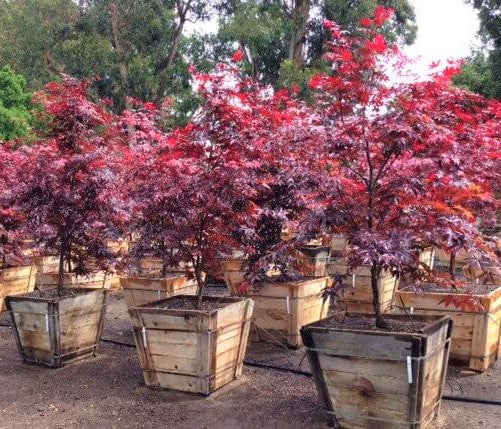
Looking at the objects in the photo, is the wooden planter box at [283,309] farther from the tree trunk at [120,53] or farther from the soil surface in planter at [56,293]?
the tree trunk at [120,53]

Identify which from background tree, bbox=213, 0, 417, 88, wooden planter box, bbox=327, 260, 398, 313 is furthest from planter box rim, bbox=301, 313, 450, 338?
background tree, bbox=213, 0, 417, 88

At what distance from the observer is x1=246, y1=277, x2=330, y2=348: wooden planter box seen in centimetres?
532

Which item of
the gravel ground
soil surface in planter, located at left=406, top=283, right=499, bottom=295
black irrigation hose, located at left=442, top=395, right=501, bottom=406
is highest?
soil surface in planter, located at left=406, top=283, right=499, bottom=295

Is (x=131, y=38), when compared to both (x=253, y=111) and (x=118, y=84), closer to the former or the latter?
(x=118, y=84)

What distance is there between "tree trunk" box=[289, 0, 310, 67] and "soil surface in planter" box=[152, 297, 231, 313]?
1240 cm

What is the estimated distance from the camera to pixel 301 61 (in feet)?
55.1

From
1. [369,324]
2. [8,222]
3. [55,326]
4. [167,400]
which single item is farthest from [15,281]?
[369,324]

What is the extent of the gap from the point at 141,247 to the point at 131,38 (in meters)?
14.0

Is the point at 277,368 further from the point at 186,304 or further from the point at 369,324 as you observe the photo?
the point at 369,324

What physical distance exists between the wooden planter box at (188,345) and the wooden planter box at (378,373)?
87cm

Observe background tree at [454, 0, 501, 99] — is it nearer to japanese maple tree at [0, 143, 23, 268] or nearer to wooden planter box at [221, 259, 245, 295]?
wooden planter box at [221, 259, 245, 295]

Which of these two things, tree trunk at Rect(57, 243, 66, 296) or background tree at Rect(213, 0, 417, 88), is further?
background tree at Rect(213, 0, 417, 88)

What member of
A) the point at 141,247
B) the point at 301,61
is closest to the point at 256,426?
the point at 141,247

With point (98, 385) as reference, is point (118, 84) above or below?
above
